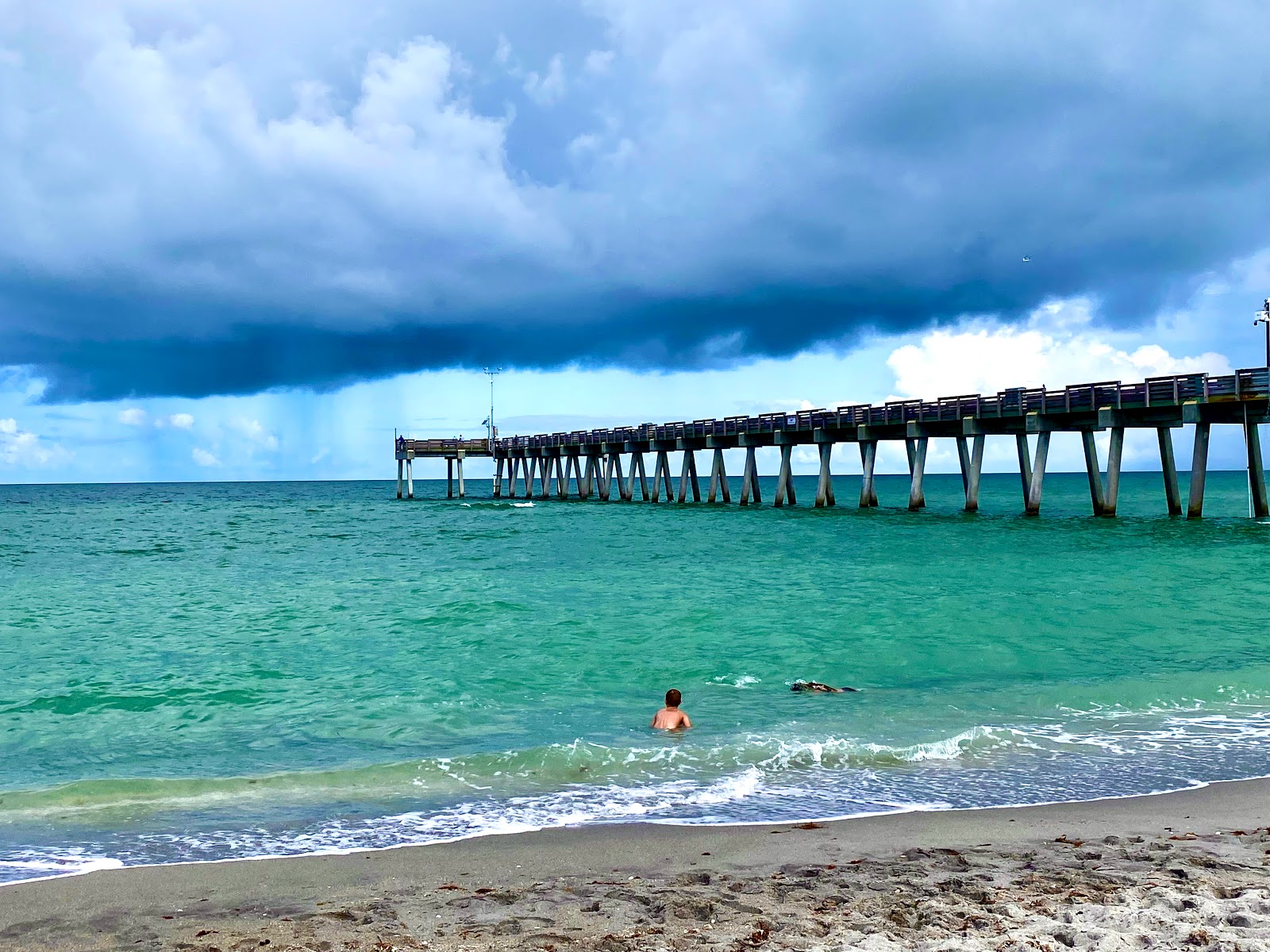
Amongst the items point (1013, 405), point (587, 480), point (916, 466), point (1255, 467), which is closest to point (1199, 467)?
point (1255, 467)

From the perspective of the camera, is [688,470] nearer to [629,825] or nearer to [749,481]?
[749,481]

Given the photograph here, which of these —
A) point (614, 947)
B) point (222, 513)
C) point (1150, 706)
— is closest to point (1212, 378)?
point (1150, 706)

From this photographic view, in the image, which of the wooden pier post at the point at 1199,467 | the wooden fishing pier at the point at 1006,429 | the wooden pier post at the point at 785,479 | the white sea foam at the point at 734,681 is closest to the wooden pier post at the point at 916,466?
the wooden fishing pier at the point at 1006,429

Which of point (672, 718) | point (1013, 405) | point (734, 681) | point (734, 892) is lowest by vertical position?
point (734, 681)

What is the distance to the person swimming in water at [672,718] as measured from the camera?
34.7 ft

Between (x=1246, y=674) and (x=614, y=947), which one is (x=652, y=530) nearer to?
(x=1246, y=674)

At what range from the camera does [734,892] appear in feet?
18.5

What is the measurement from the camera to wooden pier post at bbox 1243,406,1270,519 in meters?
32.9

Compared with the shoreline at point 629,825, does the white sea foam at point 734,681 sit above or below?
below

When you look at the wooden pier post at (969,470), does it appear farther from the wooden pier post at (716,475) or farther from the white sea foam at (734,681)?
the white sea foam at (734,681)

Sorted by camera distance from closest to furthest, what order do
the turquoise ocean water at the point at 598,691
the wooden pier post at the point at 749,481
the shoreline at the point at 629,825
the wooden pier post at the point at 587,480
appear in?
the shoreline at the point at 629,825, the turquoise ocean water at the point at 598,691, the wooden pier post at the point at 749,481, the wooden pier post at the point at 587,480

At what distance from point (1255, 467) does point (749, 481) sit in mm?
28054

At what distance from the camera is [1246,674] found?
1288 cm

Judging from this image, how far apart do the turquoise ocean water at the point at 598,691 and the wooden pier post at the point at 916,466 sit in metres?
15.4
